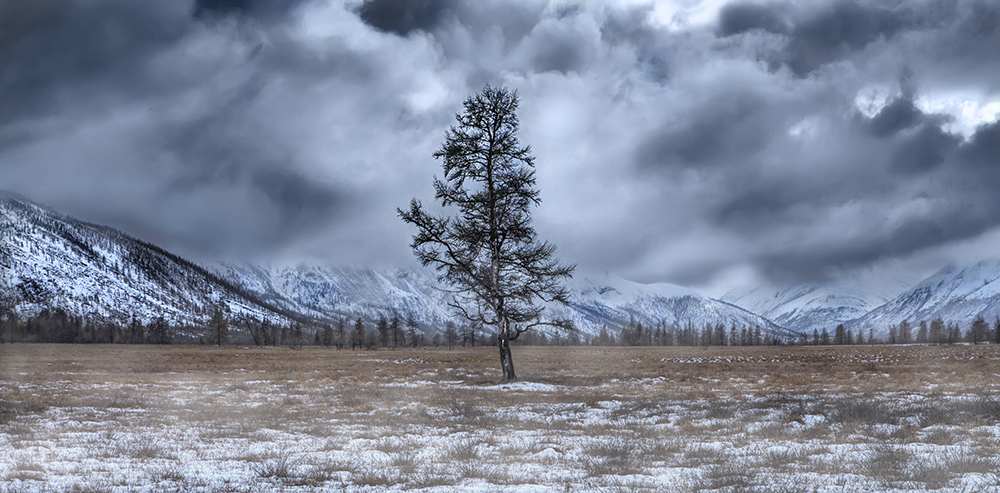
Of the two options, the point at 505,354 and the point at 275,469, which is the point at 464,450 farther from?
the point at 505,354

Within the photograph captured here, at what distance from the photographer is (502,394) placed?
21500mm

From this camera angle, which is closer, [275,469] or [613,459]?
[275,469]

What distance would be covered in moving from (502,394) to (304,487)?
14180 mm

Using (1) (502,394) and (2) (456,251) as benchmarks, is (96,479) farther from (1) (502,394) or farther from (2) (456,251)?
(2) (456,251)

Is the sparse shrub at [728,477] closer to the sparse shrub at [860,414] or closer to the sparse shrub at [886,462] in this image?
the sparse shrub at [886,462]

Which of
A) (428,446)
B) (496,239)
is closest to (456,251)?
(496,239)

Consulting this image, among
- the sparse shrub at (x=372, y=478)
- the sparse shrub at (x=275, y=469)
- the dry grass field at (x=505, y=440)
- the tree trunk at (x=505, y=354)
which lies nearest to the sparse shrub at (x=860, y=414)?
the dry grass field at (x=505, y=440)

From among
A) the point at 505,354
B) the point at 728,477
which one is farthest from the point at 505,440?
the point at 505,354

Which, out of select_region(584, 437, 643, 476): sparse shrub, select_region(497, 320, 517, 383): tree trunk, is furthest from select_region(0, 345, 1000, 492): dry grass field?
select_region(497, 320, 517, 383): tree trunk

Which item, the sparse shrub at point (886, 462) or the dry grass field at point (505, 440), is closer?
the dry grass field at point (505, 440)

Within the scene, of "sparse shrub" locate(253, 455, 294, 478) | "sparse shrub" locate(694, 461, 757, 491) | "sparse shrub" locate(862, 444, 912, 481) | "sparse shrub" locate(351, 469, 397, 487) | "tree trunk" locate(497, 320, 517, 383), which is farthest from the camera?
"tree trunk" locate(497, 320, 517, 383)

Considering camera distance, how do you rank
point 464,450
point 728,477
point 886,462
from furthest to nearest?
point 464,450 < point 886,462 < point 728,477

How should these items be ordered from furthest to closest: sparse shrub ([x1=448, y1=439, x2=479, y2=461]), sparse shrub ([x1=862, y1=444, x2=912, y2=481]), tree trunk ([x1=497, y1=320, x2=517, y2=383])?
tree trunk ([x1=497, y1=320, x2=517, y2=383]), sparse shrub ([x1=448, y1=439, x2=479, y2=461]), sparse shrub ([x1=862, y1=444, x2=912, y2=481])

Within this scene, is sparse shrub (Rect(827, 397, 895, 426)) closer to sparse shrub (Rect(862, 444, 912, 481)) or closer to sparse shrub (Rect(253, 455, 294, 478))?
sparse shrub (Rect(862, 444, 912, 481))
